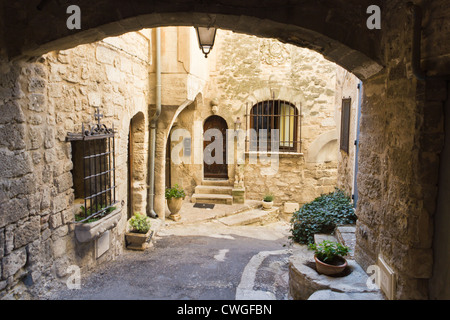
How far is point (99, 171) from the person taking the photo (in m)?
4.88

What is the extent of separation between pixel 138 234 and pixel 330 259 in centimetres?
332

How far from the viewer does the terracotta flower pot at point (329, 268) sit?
3.29 m

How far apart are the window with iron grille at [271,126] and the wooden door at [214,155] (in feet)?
2.43

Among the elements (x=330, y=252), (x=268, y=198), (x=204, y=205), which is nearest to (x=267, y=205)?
(x=268, y=198)

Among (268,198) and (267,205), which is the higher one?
(268,198)

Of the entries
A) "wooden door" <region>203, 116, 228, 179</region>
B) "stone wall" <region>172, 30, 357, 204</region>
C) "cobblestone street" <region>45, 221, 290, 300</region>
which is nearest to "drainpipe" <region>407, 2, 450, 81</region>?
"cobblestone street" <region>45, 221, 290, 300</region>

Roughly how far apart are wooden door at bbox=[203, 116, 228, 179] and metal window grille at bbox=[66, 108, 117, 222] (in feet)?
16.5

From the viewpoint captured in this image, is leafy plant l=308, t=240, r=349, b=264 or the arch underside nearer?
the arch underside

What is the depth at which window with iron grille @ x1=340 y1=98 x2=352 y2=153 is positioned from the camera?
614 centimetres

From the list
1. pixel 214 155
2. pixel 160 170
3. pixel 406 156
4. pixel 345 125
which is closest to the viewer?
pixel 406 156

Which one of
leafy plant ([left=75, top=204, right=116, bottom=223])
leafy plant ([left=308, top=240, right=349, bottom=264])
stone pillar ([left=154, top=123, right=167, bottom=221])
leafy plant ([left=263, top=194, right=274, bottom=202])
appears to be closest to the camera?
leafy plant ([left=308, top=240, right=349, bottom=264])

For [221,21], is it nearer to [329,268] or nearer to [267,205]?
[329,268]

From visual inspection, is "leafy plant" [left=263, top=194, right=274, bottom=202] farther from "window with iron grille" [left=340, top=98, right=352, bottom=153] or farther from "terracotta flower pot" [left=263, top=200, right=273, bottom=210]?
"window with iron grille" [left=340, top=98, right=352, bottom=153]

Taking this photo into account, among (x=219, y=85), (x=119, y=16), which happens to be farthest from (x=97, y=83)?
(x=219, y=85)
